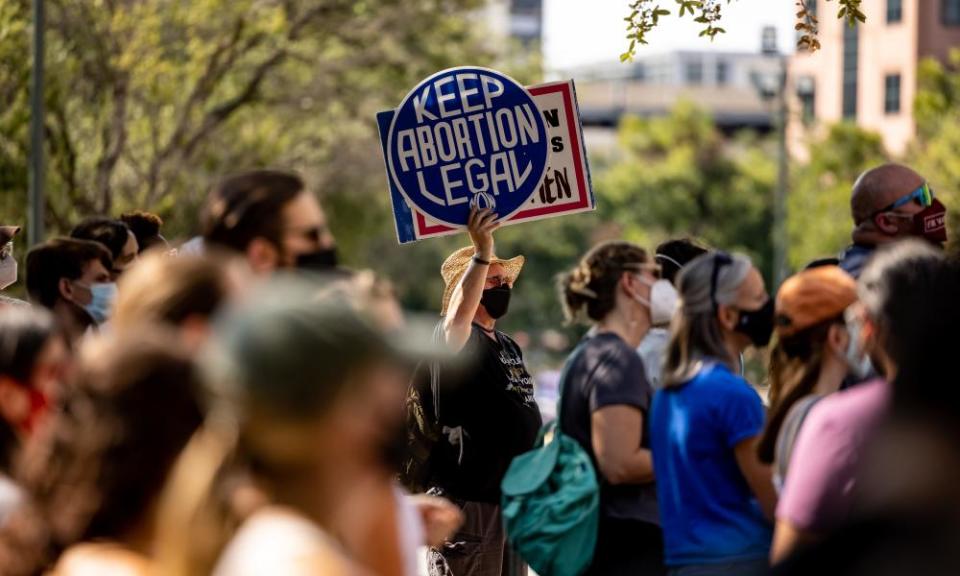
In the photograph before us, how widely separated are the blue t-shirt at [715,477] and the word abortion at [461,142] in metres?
1.79

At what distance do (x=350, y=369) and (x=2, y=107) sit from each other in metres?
21.2

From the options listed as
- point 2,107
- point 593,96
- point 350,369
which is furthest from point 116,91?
point 593,96

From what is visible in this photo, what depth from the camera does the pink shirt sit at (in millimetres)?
3834

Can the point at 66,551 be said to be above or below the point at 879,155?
above

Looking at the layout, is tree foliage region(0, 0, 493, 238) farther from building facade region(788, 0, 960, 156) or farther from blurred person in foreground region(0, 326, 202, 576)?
building facade region(788, 0, 960, 156)

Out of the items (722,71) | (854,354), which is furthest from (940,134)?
(722,71)

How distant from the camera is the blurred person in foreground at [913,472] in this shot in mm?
2705

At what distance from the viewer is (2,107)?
22953 mm

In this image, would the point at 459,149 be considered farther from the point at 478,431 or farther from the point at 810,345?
the point at 810,345

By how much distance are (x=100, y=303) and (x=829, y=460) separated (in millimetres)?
3129

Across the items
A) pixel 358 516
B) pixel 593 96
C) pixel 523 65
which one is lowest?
pixel 593 96

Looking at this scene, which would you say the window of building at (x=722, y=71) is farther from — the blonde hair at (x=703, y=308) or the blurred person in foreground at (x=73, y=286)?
the blonde hair at (x=703, y=308)

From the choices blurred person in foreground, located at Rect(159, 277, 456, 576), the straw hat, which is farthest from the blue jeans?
the straw hat

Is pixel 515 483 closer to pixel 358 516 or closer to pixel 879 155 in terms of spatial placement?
pixel 358 516
